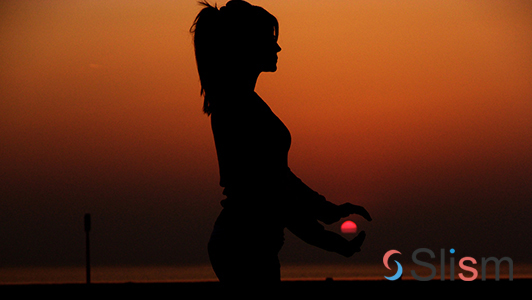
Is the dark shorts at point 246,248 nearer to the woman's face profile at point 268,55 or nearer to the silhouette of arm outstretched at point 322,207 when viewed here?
the silhouette of arm outstretched at point 322,207

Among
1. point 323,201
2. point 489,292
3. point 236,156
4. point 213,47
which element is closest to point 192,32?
point 213,47

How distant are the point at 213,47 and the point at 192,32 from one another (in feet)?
0.58

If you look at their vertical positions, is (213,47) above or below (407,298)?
above

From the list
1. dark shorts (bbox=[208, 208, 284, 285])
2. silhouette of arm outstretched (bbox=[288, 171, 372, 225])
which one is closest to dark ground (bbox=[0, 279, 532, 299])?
silhouette of arm outstretched (bbox=[288, 171, 372, 225])

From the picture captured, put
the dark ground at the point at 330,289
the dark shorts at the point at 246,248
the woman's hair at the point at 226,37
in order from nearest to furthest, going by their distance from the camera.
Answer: the dark shorts at the point at 246,248 < the woman's hair at the point at 226,37 < the dark ground at the point at 330,289

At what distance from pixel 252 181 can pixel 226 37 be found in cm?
60

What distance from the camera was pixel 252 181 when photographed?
7.27 feet

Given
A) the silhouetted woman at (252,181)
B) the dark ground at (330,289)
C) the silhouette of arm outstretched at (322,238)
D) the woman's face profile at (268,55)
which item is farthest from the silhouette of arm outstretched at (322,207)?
the dark ground at (330,289)

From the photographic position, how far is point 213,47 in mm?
2523

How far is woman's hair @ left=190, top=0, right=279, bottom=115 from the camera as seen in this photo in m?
2.47

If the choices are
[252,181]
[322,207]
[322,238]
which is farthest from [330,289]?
[252,181]

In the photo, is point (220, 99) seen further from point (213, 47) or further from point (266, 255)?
point (266, 255)

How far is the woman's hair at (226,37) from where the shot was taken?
2475mm

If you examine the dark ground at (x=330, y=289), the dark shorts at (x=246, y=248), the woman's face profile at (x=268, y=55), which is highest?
the woman's face profile at (x=268, y=55)
